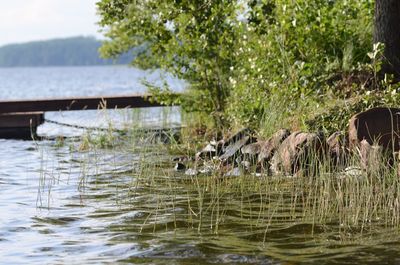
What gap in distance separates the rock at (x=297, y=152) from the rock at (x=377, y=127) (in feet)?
1.81

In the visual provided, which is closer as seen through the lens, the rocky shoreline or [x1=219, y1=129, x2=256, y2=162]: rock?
the rocky shoreline

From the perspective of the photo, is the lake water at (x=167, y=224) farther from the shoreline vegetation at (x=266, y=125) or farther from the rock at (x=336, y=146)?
the rock at (x=336, y=146)

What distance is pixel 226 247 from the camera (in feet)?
30.2

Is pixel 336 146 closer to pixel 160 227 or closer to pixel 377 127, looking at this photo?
pixel 377 127

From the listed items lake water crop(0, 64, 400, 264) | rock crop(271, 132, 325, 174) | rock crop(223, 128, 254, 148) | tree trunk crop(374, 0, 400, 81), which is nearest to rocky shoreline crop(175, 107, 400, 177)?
rock crop(271, 132, 325, 174)

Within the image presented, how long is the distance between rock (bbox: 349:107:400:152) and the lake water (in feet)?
4.00

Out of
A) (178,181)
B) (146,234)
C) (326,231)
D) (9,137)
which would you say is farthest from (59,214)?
(9,137)

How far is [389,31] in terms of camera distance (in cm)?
1591

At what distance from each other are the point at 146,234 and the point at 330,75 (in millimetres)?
7693

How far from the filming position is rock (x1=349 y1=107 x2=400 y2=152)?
13.0 meters

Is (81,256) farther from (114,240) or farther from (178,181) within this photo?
(178,181)

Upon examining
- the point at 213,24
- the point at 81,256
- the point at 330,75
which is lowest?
the point at 81,256

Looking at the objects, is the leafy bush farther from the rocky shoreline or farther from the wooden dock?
the wooden dock

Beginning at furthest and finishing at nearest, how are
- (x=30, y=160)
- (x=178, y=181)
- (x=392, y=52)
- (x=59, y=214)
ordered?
(x=30, y=160) < (x=392, y=52) < (x=178, y=181) < (x=59, y=214)
